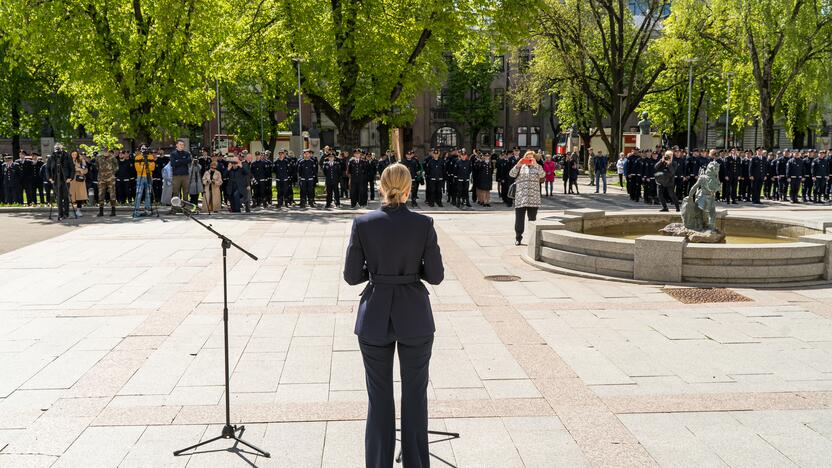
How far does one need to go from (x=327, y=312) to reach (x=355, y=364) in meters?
2.35

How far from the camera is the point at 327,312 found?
9656 millimetres

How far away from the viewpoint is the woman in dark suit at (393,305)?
450 cm

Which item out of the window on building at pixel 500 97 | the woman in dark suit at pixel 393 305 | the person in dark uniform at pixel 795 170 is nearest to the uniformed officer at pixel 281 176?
the person in dark uniform at pixel 795 170

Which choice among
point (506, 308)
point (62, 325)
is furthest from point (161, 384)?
point (506, 308)

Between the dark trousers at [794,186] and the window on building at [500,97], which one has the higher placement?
the window on building at [500,97]

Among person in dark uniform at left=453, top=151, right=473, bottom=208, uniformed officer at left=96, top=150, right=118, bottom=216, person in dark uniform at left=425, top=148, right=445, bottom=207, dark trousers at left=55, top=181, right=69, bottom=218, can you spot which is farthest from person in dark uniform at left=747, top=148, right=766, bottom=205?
dark trousers at left=55, top=181, right=69, bottom=218

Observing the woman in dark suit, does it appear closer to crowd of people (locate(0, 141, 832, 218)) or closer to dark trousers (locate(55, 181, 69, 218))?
crowd of people (locate(0, 141, 832, 218))

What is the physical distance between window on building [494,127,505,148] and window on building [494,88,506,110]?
111 inches

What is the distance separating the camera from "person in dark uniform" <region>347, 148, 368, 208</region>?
969 inches

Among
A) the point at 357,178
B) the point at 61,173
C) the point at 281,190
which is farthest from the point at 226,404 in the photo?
the point at 281,190

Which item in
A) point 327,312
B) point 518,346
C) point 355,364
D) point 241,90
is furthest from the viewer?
point 241,90

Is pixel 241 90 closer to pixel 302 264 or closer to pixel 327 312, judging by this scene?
pixel 302 264

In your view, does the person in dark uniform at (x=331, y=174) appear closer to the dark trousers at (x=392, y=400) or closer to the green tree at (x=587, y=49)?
the green tree at (x=587, y=49)

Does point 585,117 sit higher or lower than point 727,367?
higher
